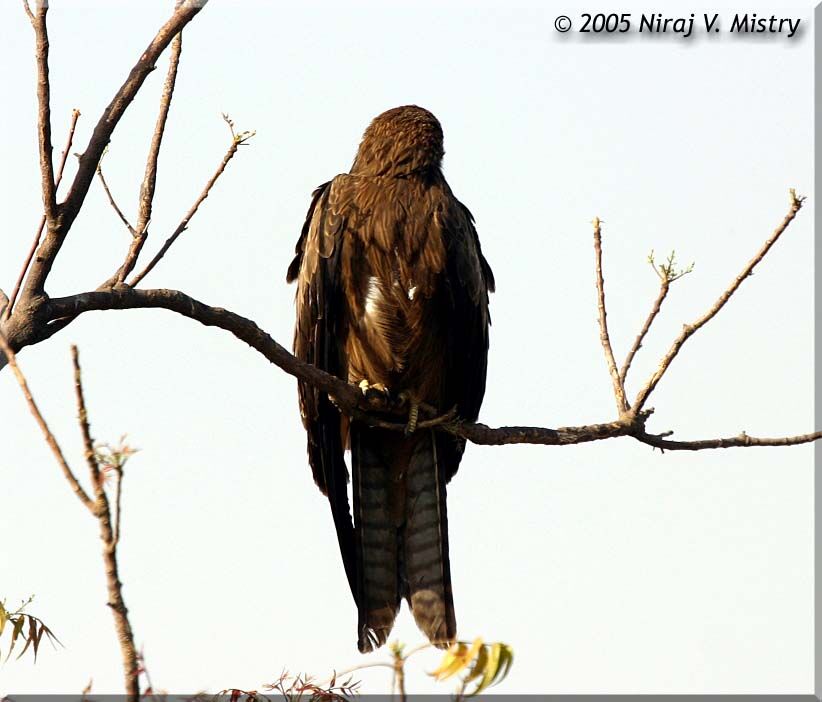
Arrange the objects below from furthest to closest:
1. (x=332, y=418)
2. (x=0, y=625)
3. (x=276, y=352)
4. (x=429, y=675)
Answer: (x=332, y=418)
(x=276, y=352)
(x=0, y=625)
(x=429, y=675)

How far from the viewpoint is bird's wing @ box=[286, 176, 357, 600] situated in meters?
5.53

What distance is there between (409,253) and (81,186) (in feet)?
7.63

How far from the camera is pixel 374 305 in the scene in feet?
18.0

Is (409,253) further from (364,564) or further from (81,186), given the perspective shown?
(81,186)

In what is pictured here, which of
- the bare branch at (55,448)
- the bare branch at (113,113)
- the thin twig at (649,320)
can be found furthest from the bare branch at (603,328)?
the bare branch at (55,448)

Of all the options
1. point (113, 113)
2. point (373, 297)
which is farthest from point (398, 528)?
point (113, 113)

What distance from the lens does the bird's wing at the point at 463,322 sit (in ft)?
18.3

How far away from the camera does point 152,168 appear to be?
370 cm

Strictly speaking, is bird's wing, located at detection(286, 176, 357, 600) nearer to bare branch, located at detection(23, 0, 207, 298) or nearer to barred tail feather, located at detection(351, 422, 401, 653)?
barred tail feather, located at detection(351, 422, 401, 653)

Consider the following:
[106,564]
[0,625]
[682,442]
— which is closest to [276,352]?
[0,625]

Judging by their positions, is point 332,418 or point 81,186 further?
point 332,418

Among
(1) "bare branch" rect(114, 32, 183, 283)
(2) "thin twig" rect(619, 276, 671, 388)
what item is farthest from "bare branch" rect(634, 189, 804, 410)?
(1) "bare branch" rect(114, 32, 183, 283)

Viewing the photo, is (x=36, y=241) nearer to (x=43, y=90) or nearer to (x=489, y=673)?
(x=43, y=90)

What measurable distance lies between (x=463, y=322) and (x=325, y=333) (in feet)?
2.33
